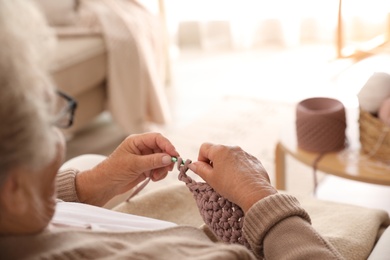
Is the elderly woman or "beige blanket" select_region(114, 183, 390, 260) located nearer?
the elderly woman

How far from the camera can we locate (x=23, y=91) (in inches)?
26.9

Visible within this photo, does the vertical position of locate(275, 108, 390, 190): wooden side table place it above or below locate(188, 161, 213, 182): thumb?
below

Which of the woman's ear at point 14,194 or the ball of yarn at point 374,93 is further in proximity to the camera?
the ball of yarn at point 374,93

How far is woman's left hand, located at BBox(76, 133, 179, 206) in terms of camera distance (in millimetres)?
1166

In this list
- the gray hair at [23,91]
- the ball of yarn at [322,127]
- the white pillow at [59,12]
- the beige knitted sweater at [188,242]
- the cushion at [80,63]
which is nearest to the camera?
the gray hair at [23,91]

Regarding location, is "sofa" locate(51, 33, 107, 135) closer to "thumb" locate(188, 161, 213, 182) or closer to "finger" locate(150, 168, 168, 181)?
"finger" locate(150, 168, 168, 181)

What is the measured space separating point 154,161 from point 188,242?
32 cm

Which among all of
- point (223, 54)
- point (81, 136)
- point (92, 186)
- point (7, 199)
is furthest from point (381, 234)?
point (223, 54)

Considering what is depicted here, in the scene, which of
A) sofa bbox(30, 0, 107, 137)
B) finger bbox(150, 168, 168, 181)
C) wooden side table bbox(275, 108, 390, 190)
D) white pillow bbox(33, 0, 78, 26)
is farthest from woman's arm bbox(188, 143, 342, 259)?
white pillow bbox(33, 0, 78, 26)

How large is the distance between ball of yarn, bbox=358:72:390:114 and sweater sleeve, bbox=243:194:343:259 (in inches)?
30.5

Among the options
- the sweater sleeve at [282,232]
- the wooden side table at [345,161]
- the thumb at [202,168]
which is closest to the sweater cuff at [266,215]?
the sweater sleeve at [282,232]

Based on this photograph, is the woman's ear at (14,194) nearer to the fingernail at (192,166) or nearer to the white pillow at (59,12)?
the fingernail at (192,166)

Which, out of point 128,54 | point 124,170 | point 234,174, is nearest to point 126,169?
point 124,170

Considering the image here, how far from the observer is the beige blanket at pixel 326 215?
110 centimetres
